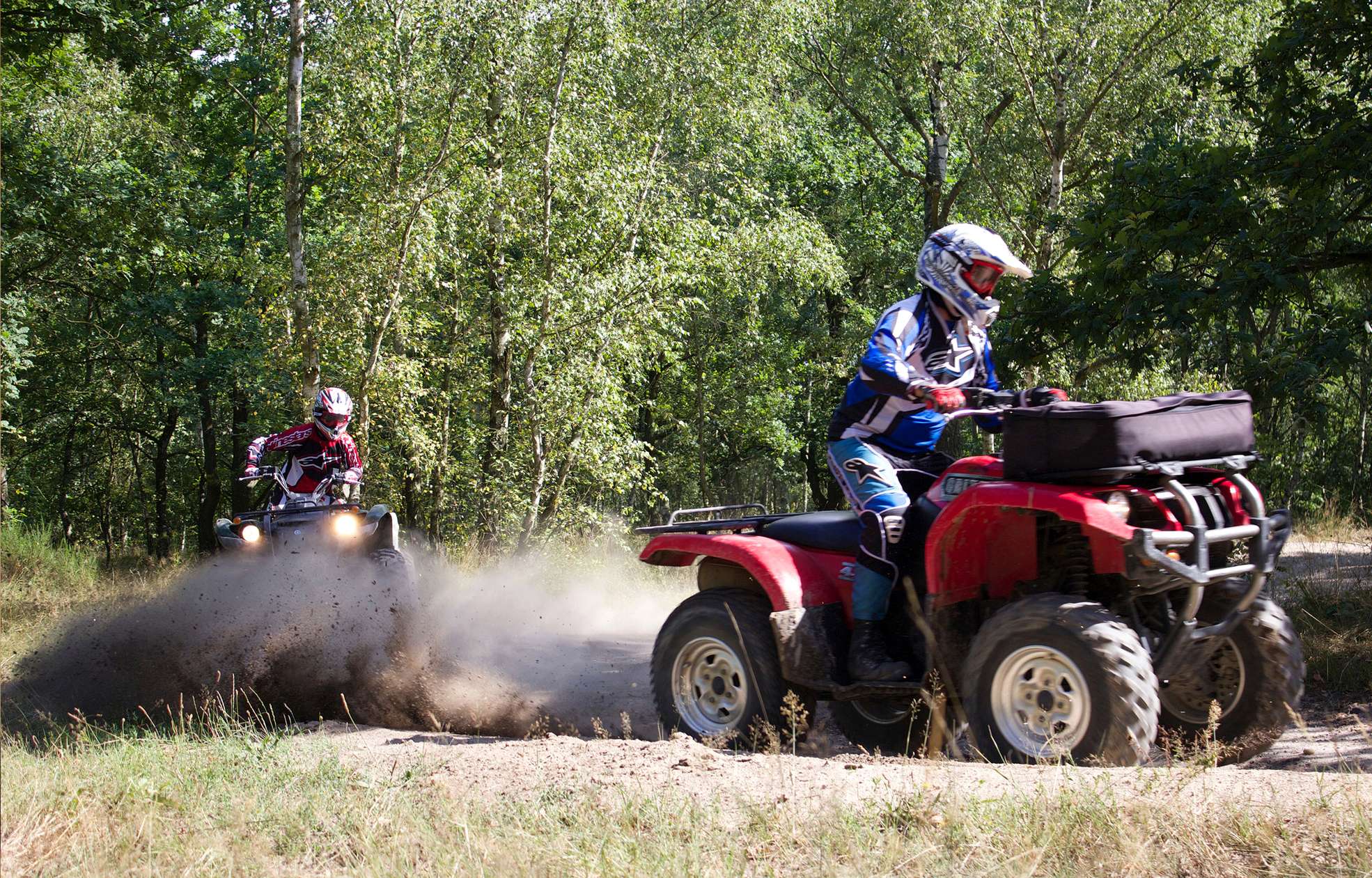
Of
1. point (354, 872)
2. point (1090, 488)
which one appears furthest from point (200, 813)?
point (1090, 488)

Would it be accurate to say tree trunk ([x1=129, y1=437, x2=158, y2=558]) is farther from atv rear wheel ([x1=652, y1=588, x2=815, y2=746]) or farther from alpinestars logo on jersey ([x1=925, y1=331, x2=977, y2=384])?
alpinestars logo on jersey ([x1=925, y1=331, x2=977, y2=384])

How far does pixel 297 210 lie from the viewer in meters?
15.1

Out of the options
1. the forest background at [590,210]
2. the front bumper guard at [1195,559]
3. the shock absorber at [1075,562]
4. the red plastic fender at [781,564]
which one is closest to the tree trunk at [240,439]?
the forest background at [590,210]

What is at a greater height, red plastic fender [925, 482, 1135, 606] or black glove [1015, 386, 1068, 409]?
black glove [1015, 386, 1068, 409]

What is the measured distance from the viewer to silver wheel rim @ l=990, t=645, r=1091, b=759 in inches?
183

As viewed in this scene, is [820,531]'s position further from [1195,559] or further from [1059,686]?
[1195,559]

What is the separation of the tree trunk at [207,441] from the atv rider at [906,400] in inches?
781

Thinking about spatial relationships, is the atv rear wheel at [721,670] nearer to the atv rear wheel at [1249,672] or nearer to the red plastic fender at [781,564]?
the red plastic fender at [781,564]

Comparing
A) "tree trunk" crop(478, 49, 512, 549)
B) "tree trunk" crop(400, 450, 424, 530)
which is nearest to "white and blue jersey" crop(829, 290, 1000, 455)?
"tree trunk" crop(478, 49, 512, 549)

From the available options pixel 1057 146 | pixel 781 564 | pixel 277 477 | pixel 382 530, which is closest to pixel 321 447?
pixel 277 477

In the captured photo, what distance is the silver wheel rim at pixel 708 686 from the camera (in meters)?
6.06

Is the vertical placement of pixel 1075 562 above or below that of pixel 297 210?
below

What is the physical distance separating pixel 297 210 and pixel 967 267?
38.2ft

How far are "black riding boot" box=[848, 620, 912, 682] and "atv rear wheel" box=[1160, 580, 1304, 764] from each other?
1221mm
